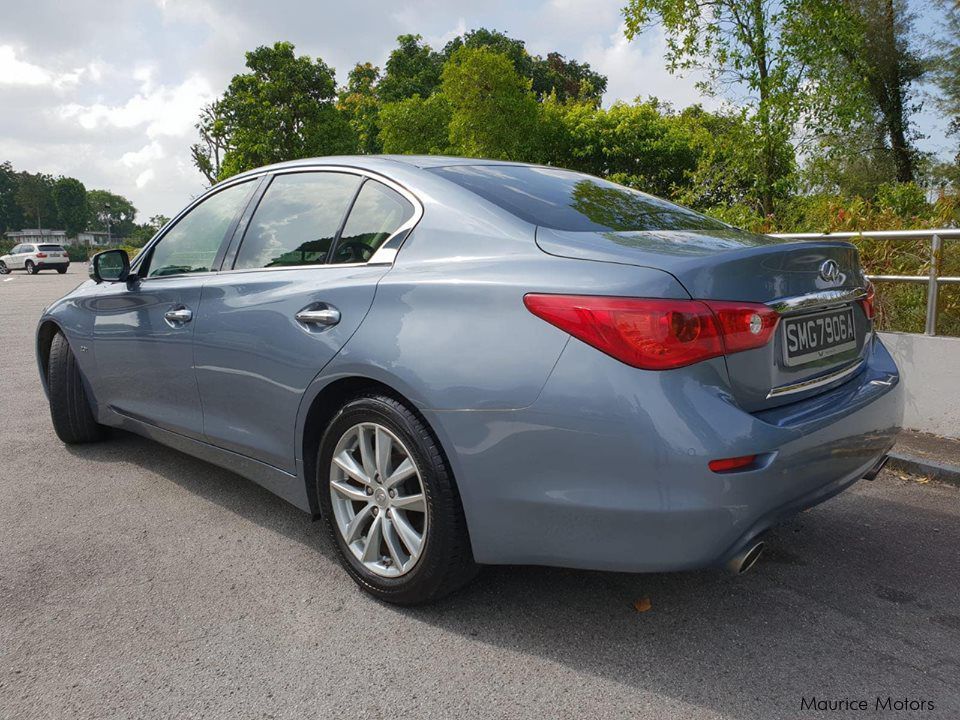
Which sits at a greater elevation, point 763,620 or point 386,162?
point 386,162

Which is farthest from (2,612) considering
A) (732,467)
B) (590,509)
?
(732,467)

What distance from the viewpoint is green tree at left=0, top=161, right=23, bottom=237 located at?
400 feet

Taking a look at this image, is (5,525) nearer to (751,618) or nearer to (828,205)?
(751,618)

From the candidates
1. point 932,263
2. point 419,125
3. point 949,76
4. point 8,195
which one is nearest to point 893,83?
point 949,76

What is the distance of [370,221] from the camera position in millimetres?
3096

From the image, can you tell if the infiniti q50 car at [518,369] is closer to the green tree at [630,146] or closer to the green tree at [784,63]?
the green tree at [784,63]

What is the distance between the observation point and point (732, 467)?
2.23 m

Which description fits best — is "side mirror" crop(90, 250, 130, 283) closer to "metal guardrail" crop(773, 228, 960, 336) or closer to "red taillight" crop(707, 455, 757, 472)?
"red taillight" crop(707, 455, 757, 472)

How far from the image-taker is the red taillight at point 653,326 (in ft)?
7.39

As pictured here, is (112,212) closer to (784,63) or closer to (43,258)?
(43,258)

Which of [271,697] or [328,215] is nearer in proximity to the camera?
[271,697]

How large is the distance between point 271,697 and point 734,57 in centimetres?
839

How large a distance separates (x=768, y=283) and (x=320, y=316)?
1.53 meters

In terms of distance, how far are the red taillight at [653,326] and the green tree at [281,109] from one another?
34.1 meters
